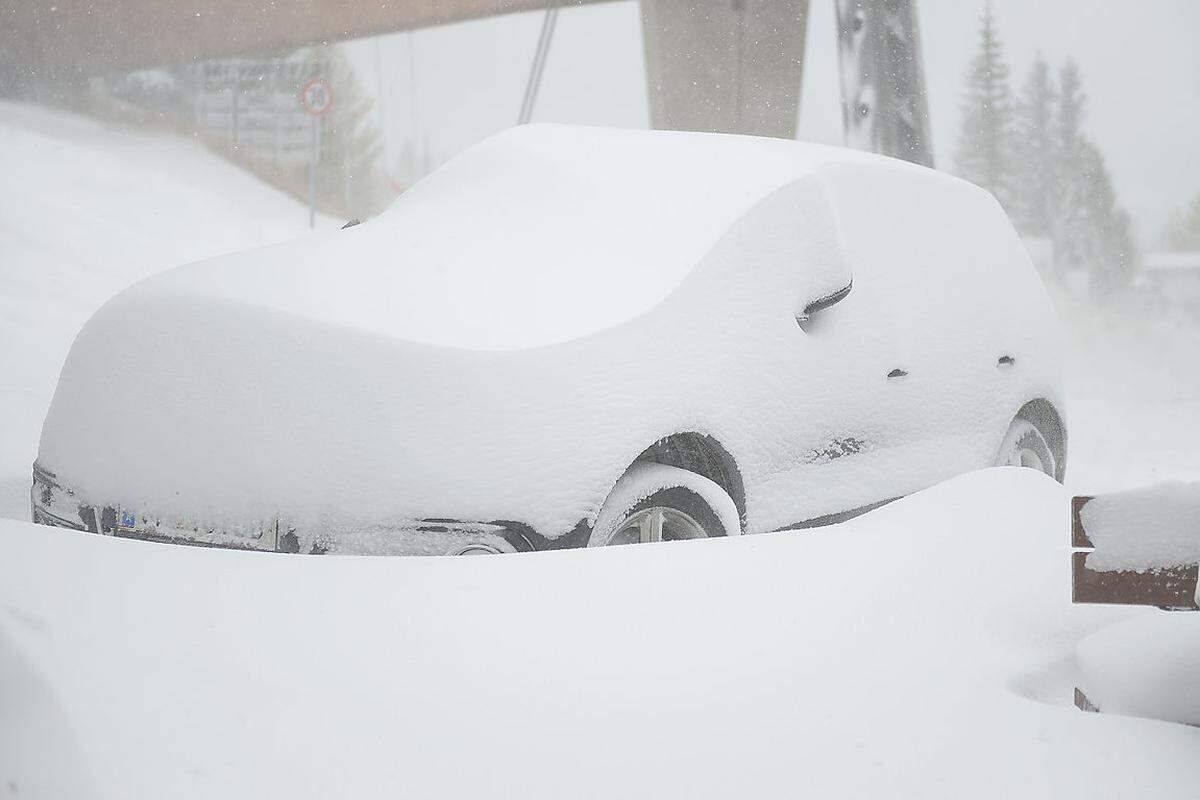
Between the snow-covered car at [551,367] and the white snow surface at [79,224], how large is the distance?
5.85 ft

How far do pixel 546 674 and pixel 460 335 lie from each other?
1357 millimetres

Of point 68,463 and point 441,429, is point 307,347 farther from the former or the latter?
point 68,463

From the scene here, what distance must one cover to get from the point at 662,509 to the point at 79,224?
11.0 m

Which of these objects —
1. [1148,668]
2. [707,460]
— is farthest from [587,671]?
[707,460]

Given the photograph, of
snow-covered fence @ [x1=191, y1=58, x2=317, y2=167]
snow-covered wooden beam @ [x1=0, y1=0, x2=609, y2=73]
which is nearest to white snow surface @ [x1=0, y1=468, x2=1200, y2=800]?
snow-covered wooden beam @ [x1=0, y1=0, x2=609, y2=73]

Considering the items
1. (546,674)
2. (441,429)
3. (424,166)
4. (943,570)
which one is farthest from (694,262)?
(424,166)

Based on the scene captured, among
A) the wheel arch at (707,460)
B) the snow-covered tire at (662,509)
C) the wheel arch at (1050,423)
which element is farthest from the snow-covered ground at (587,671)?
the wheel arch at (1050,423)

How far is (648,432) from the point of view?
2680 millimetres

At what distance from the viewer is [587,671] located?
4.66 ft

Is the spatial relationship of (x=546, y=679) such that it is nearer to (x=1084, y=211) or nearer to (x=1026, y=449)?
(x=1026, y=449)

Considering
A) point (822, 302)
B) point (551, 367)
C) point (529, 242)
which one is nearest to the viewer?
point (551, 367)

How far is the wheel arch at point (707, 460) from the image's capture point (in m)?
2.93

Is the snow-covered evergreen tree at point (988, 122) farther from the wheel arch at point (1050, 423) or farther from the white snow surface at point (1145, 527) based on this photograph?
the white snow surface at point (1145, 527)

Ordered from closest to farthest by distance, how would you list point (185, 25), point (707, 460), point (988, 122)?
1. point (707, 460)
2. point (185, 25)
3. point (988, 122)
